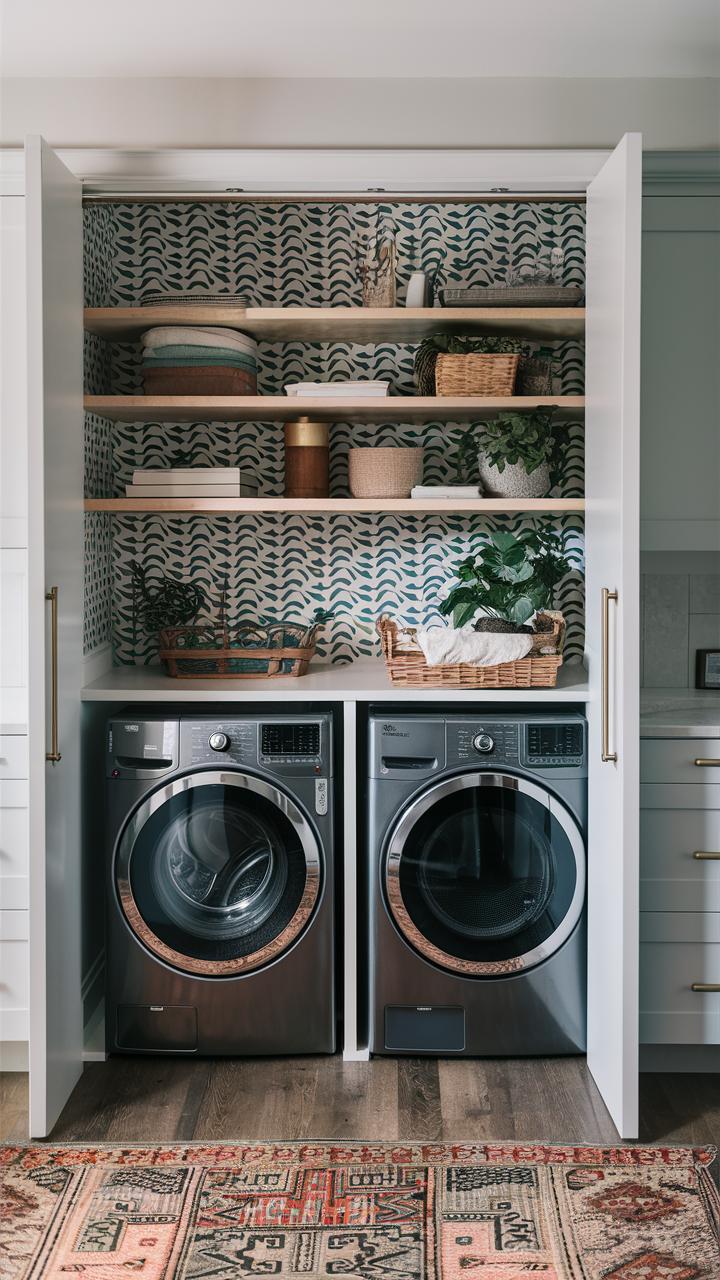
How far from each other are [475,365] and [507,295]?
21cm

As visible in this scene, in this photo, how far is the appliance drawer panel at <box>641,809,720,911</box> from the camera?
7.46ft

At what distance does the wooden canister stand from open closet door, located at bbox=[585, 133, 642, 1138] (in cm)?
78

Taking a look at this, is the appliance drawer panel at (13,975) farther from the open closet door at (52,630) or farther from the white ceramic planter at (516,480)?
the white ceramic planter at (516,480)

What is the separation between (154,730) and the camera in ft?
7.68

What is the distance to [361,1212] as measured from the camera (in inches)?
72.7

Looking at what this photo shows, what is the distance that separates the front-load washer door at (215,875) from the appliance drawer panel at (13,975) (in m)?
0.31

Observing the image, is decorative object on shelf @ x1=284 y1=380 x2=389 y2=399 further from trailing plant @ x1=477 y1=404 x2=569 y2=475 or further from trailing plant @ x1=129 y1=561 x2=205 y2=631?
trailing plant @ x1=129 y1=561 x2=205 y2=631

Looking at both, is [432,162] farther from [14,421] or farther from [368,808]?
[368,808]

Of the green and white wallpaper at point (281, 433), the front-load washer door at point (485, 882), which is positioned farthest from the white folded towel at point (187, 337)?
A: the front-load washer door at point (485, 882)

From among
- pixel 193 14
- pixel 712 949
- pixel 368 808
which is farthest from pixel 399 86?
pixel 712 949

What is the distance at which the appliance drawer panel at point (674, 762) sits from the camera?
7.43ft

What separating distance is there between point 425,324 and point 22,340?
1.08 metres

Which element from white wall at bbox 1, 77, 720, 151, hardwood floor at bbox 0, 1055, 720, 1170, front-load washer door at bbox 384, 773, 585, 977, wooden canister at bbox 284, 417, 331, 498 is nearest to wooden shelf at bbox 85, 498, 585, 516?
wooden canister at bbox 284, 417, 331, 498

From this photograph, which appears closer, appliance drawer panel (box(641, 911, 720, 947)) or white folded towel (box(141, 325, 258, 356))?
appliance drawer panel (box(641, 911, 720, 947))
